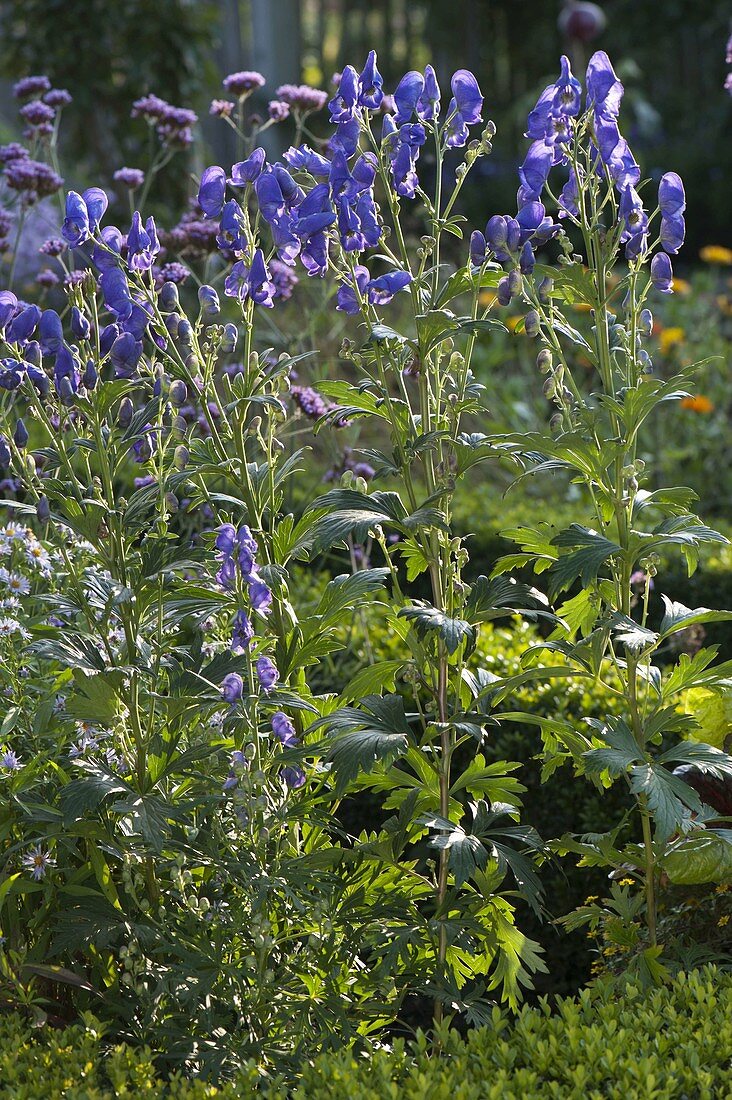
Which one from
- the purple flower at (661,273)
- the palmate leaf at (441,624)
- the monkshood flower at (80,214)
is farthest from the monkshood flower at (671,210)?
the monkshood flower at (80,214)

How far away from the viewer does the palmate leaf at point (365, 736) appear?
2182 mm

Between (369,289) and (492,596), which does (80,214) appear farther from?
(492,596)

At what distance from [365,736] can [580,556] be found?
52cm

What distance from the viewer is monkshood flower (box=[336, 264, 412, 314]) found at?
2348 mm

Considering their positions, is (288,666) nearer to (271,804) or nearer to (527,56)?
(271,804)

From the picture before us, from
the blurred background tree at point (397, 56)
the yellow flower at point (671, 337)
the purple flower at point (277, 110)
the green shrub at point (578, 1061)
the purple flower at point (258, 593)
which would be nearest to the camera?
the green shrub at point (578, 1061)

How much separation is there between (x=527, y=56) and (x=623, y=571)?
1736 centimetres

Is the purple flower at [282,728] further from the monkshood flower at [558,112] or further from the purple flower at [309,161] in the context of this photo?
the monkshood flower at [558,112]

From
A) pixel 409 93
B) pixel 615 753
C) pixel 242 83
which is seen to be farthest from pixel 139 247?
pixel 242 83

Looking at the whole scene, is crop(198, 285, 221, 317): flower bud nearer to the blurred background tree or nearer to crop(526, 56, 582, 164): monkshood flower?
crop(526, 56, 582, 164): monkshood flower

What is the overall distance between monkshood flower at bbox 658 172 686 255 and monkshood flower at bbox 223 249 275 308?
2.61ft

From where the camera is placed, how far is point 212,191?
241 centimetres

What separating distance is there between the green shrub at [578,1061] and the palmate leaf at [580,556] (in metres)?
0.75

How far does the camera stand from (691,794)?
2.23 metres
